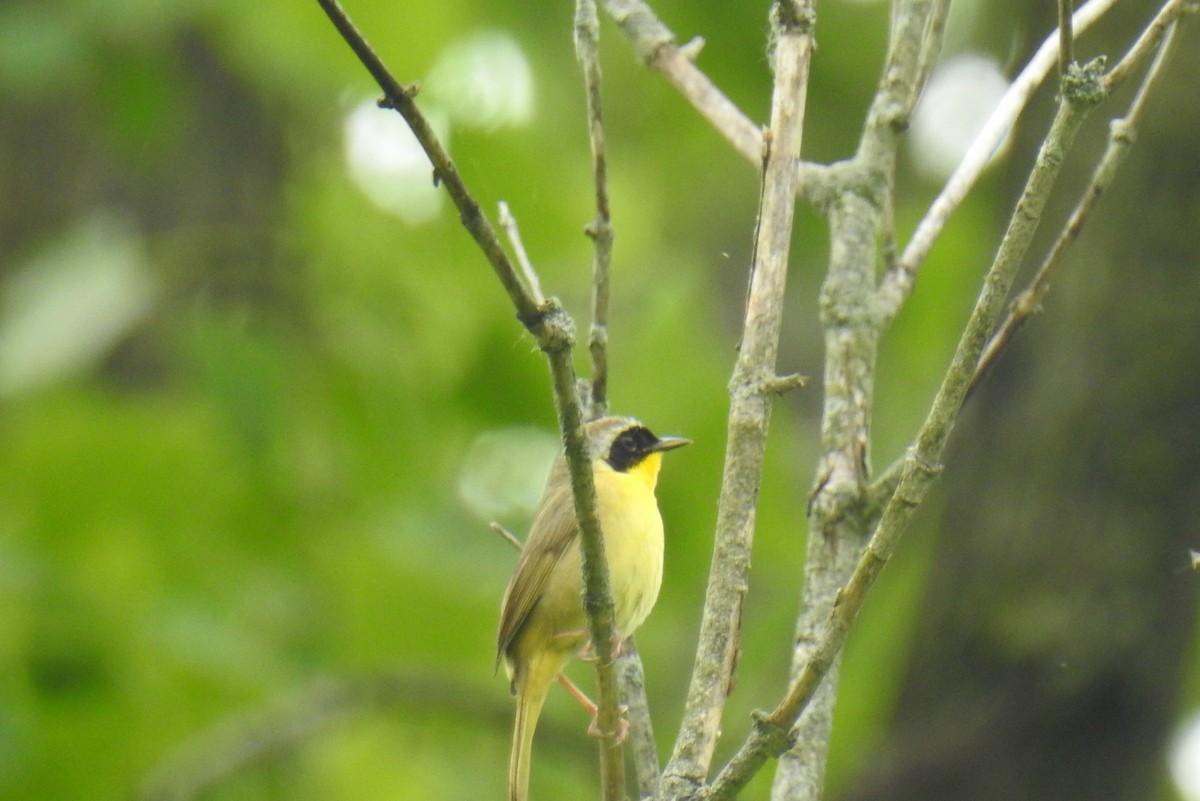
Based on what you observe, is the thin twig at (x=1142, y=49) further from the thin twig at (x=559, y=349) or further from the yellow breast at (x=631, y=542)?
the yellow breast at (x=631, y=542)

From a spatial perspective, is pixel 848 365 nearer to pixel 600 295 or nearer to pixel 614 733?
pixel 600 295

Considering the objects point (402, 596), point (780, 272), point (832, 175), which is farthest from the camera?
point (402, 596)

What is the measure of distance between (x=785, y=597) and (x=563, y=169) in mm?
2220

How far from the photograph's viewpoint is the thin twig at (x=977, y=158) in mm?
3215

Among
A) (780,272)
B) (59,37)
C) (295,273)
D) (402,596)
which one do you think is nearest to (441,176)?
(780,272)

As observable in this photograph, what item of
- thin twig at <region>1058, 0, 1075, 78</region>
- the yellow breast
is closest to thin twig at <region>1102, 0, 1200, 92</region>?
thin twig at <region>1058, 0, 1075, 78</region>

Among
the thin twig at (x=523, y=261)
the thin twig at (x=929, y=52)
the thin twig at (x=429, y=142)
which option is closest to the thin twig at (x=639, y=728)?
the thin twig at (x=523, y=261)

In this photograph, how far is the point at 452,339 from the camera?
22.0 feet

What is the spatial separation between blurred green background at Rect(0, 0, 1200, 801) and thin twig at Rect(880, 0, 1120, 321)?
8.32 feet

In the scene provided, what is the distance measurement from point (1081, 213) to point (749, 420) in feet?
2.79

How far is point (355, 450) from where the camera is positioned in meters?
6.94

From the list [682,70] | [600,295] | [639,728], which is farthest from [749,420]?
[682,70]

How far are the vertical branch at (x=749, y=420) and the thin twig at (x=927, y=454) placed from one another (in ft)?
1.06

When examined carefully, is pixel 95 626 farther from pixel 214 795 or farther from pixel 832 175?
pixel 832 175
